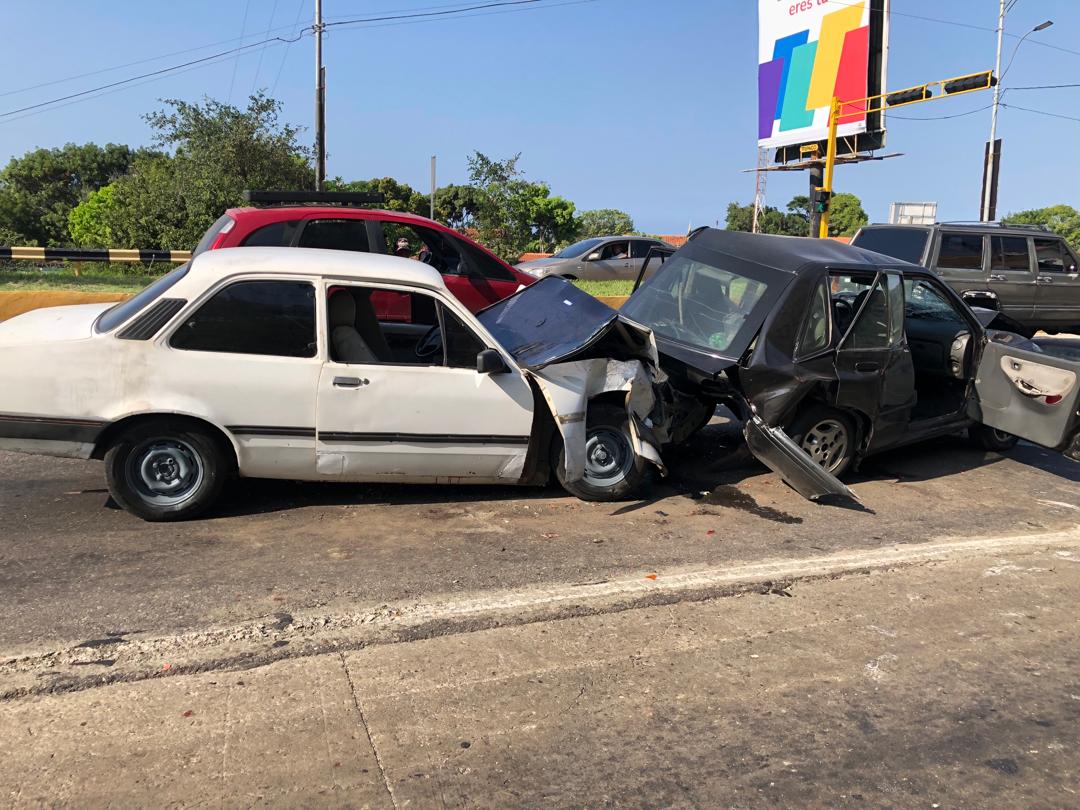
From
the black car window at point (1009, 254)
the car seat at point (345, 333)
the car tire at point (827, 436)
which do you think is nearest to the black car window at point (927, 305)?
the car tire at point (827, 436)

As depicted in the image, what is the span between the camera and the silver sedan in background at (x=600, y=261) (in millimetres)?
18125

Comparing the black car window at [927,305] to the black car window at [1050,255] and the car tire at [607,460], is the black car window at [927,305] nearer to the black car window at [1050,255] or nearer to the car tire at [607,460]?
the car tire at [607,460]

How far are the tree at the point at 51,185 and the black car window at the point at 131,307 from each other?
59748mm

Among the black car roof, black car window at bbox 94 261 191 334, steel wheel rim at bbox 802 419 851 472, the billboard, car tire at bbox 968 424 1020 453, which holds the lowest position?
car tire at bbox 968 424 1020 453

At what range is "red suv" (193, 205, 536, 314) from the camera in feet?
27.4

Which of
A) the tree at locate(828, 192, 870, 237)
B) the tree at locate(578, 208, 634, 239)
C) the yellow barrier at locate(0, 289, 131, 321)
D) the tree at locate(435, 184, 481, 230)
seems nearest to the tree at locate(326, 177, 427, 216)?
the tree at locate(435, 184, 481, 230)

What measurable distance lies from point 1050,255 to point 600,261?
8283 millimetres

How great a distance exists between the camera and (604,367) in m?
5.95

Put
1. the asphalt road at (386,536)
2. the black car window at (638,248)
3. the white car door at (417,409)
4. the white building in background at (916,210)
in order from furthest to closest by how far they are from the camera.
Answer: the white building in background at (916,210), the black car window at (638,248), the white car door at (417,409), the asphalt road at (386,536)

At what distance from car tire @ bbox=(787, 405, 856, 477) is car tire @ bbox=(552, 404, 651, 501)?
4.45 feet

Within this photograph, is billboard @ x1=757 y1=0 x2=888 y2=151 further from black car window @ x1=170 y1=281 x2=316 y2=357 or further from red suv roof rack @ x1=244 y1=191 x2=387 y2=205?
black car window @ x1=170 y1=281 x2=316 y2=357

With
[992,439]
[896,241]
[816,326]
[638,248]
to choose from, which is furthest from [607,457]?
[638,248]

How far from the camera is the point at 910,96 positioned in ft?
72.0

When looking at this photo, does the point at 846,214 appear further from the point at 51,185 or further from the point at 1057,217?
the point at 51,185
